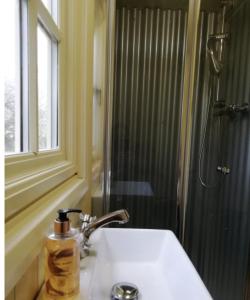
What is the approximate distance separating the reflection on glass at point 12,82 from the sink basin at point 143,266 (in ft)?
1.33

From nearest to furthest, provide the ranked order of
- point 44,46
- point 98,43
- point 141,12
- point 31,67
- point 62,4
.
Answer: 1. point 31,67
2. point 44,46
3. point 62,4
4. point 98,43
5. point 141,12

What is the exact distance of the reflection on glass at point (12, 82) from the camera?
0.55 metres

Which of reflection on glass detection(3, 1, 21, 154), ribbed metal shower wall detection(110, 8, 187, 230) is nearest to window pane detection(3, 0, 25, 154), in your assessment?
reflection on glass detection(3, 1, 21, 154)

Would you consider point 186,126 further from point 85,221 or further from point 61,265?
point 61,265

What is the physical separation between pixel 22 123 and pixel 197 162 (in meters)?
1.47

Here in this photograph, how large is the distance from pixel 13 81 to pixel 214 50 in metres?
1.59

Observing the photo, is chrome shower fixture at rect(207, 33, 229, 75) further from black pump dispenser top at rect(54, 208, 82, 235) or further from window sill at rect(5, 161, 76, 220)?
black pump dispenser top at rect(54, 208, 82, 235)

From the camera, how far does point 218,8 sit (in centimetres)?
163

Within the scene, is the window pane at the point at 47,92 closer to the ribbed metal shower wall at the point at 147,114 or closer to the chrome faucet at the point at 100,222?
the chrome faucet at the point at 100,222

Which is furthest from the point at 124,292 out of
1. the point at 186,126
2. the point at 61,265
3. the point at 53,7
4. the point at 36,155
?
the point at 186,126

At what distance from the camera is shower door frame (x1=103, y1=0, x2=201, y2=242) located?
1.54m

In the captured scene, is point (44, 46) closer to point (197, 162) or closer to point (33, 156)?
point (33, 156)

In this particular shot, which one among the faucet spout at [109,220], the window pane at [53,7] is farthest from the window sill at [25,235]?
the window pane at [53,7]

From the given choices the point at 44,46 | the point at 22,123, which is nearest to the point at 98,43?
→ the point at 44,46
